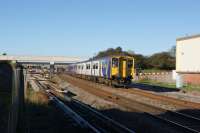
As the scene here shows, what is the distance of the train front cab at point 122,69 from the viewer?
37.2 m

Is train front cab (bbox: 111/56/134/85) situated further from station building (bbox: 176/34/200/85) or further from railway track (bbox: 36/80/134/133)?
station building (bbox: 176/34/200/85)

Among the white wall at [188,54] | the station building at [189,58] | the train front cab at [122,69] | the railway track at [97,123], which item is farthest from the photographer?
the white wall at [188,54]

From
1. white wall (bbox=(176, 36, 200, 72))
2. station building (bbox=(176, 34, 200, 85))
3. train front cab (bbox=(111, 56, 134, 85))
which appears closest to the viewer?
train front cab (bbox=(111, 56, 134, 85))

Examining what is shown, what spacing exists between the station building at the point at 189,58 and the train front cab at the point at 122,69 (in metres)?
19.8

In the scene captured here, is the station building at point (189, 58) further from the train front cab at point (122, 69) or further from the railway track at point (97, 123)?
the railway track at point (97, 123)

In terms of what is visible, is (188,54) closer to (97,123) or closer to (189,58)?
(189,58)

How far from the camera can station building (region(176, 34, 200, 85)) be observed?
187 feet

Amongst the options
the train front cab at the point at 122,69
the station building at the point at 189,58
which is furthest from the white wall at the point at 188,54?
the train front cab at the point at 122,69

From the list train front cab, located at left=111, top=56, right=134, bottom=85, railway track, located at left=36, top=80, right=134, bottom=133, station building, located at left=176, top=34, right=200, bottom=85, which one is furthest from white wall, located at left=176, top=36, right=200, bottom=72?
railway track, located at left=36, top=80, right=134, bottom=133

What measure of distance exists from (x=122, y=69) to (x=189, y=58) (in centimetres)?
2404

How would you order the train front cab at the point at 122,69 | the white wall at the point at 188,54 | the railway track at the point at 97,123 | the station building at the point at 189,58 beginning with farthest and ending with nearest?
1. the white wall at the point at 188,54
2. the station building at the point at 189,58
3. the train front cab at the point at 122,69
4. the railway track at the point at 97,123

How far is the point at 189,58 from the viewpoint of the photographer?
2325 inches

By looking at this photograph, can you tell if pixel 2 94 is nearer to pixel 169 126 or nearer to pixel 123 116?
pixel 123 116

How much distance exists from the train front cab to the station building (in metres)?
19.8
